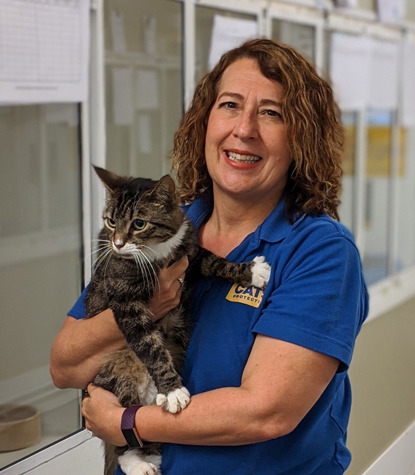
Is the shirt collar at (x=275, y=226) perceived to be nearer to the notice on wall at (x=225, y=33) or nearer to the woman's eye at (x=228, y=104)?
the woman's eye at (x=228, y=104)

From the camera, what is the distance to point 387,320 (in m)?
3.57

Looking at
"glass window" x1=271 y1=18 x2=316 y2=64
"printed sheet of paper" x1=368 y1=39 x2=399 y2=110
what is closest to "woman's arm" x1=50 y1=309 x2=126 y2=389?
"glass window" x1=271 y1=18 x2=316 y2=64

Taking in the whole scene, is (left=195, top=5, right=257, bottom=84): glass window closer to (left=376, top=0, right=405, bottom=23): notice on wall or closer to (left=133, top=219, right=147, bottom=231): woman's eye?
(left=133, top=219, right=147, bottom=231): woman's eye

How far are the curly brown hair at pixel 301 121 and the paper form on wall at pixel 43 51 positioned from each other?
0.46 m

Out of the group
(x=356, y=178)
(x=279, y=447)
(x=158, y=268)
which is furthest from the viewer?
(x=356, y=178)

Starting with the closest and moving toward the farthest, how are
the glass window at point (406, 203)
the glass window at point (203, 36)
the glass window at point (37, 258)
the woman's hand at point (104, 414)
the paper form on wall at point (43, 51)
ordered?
the woman's hand at point (104, 414)
the paper form on wall at point (43, 51)
the glass window at point (37, 258)
the glass window at point (203, 36)
the glass window at point (406, 203)

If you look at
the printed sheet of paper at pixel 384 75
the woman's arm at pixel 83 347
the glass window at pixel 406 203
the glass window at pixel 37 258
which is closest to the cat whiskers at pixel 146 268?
the woman's arm at pixel 83 347

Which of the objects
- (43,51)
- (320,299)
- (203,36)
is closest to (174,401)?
(320,299)

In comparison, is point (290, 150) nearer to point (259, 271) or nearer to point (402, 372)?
point (259, 271)

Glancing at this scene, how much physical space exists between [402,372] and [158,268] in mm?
2408

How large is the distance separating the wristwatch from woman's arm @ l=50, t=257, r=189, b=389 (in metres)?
0.16

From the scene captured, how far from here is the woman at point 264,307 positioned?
1.13m

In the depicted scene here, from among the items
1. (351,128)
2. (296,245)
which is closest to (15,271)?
(296,245)

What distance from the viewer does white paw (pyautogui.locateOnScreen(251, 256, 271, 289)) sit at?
1.26 meters
